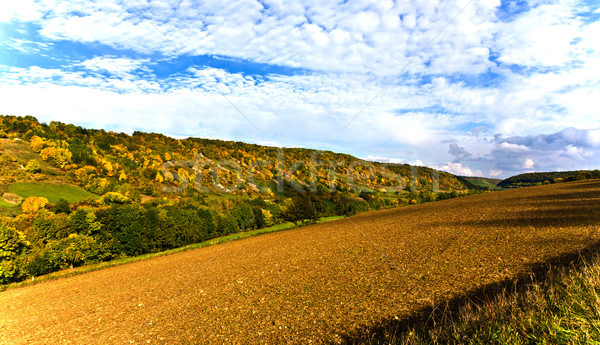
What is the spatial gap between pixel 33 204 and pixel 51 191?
72.4 ft

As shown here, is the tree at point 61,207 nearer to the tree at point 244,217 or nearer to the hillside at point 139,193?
the hillside at point 139,193

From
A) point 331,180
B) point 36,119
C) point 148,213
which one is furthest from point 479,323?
point 36,119

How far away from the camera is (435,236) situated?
25266 millimetres

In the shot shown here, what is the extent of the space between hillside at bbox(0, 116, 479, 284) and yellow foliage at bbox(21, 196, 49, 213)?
256 mm

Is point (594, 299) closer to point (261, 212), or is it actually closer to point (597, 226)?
point (597, 226)

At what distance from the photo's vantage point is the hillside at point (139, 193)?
51812mm

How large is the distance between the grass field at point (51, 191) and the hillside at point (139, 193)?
A: 0.44m

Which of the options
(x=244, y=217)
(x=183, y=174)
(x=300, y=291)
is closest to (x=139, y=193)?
(x=183, y=174)

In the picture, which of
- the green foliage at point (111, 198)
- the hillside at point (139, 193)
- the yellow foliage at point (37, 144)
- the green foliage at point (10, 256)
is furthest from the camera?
the yellow foliage at point (37, 144)

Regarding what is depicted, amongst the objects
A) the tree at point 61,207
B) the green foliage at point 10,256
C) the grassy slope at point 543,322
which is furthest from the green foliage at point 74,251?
the grassy slope at point 543,322

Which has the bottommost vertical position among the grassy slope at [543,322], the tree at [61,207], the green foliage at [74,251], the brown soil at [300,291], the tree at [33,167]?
the green foliage at [74,251]

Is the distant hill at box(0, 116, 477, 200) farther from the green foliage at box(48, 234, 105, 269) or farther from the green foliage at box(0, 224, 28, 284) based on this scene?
the green foliage at box(0, 224, 28, 284)

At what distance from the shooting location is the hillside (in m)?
51.8

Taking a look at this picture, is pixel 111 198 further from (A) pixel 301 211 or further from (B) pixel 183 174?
(A) pixel 301 211
